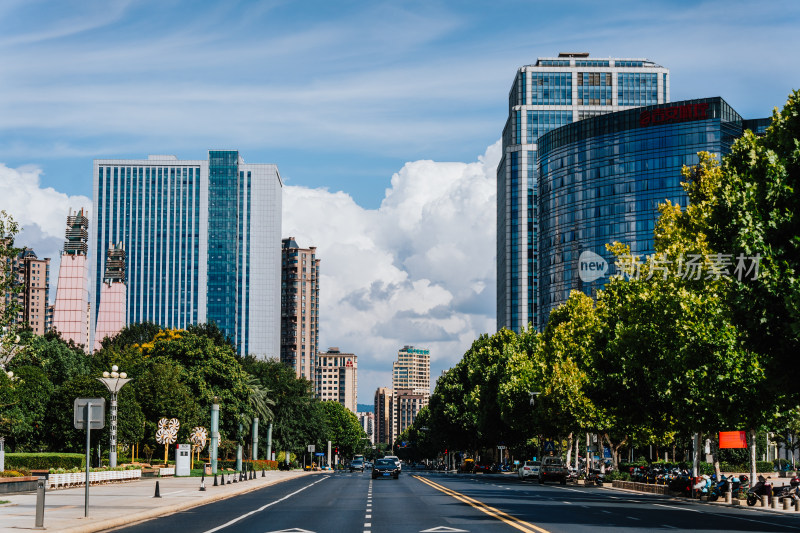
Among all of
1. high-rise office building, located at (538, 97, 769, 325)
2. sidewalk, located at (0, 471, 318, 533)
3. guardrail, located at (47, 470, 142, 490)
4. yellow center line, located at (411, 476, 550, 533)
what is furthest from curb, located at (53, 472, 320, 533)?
high-rise office building, located at (538, 97, 769, 325)

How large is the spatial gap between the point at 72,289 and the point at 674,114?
109 metres

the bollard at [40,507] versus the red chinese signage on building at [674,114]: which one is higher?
the red chinese signage on building at [674,114]

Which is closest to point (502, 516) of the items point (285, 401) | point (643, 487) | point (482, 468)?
point (643, 487)

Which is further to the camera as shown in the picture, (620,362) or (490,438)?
(490,438)

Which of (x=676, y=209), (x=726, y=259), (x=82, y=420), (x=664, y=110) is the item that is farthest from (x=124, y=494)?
(x=664, y=110)

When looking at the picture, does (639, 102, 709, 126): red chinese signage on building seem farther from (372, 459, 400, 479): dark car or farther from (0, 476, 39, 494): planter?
(0, 476, 39, 494): planter

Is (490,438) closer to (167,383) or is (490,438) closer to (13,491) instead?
(167,383)

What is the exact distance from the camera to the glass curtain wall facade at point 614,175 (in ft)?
510

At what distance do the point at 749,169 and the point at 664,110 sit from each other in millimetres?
134920

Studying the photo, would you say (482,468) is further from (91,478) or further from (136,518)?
(136,518)

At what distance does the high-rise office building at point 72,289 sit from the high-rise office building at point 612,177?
280 ft

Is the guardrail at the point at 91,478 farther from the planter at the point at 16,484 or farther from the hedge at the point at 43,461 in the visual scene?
the hedge at the point at 43,461

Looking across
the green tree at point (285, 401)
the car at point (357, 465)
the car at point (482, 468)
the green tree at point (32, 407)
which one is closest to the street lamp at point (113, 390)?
the green tree at point (32, 407)

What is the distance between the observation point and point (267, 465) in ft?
354
